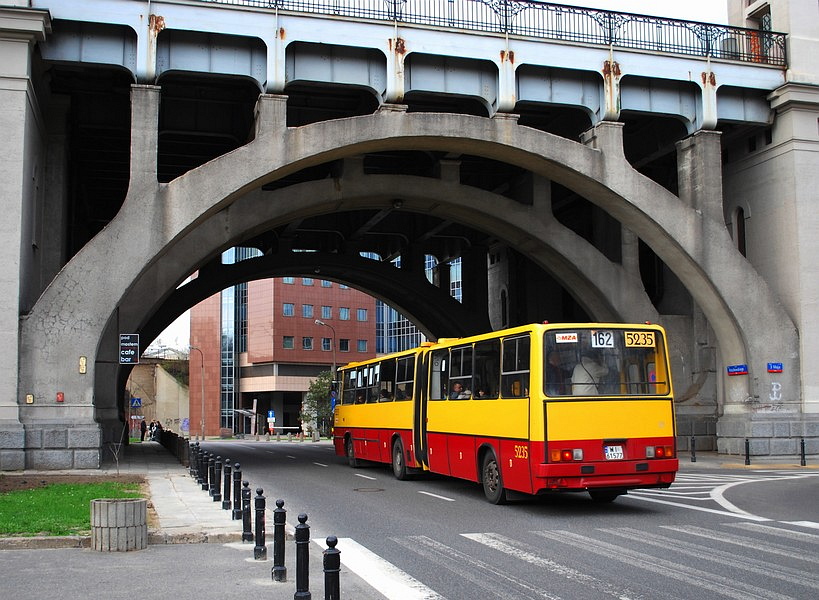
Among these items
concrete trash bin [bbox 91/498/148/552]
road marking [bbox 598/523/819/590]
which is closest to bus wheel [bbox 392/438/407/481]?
road marking [bbox 598/523/819/590]

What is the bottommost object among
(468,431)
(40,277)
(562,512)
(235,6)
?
(562,512)

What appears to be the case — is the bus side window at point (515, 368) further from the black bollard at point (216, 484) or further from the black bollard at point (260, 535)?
the black bollard at point (260, 535)

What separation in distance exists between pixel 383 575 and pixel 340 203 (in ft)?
82.2

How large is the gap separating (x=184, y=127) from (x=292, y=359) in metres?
67.9

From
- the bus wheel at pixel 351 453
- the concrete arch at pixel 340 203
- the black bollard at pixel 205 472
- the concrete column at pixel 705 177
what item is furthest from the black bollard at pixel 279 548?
the concrete column at pixel 705 177

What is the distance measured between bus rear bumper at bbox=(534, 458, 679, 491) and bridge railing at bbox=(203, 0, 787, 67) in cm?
1756

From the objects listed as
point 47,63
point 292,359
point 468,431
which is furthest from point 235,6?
point 292,359

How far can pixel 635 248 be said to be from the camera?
34.4m

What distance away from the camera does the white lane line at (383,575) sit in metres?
8.54

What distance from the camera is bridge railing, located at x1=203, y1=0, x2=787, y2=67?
28172 millimetres

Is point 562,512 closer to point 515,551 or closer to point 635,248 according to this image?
point 515,551

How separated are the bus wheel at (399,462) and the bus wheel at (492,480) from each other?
486cm

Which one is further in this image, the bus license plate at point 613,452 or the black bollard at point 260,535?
the bus license plate at point 613,452

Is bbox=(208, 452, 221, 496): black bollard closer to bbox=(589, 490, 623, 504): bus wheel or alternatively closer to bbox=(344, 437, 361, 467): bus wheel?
bbox=(589, 490, 623, 504): bus wheel
